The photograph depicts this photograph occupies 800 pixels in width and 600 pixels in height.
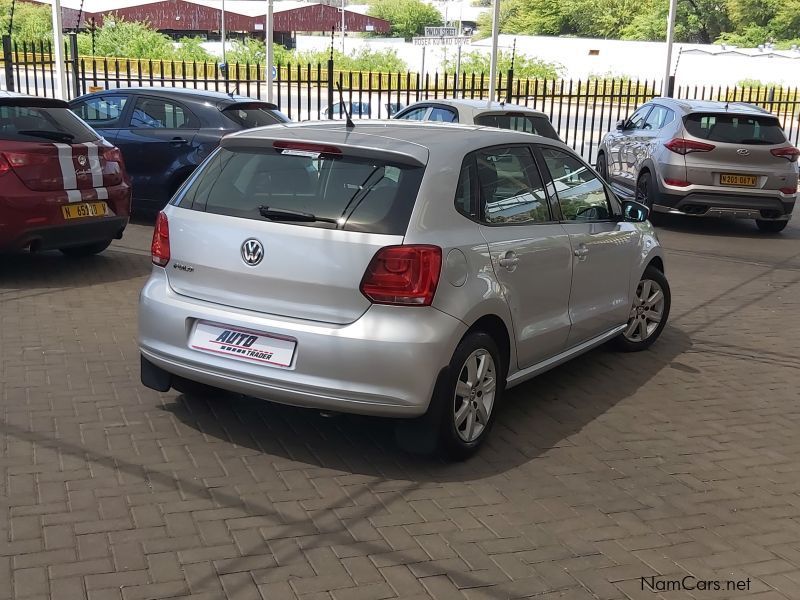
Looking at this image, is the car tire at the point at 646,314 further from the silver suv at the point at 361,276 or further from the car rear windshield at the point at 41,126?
the car rear windshield at the point at 41,126

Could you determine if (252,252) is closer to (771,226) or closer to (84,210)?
(84,210)

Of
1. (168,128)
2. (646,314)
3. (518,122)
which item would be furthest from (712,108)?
(168,128)

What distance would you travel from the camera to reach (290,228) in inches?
177

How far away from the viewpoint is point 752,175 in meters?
12.4

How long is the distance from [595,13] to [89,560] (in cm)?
10099

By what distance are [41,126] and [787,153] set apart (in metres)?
9.21

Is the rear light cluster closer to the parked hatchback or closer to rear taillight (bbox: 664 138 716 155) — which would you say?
the parked hatchback

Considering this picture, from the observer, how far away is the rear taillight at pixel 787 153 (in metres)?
12.4

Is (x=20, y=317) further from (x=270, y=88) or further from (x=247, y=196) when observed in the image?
(x=270, y=88)

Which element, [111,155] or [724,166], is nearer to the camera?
[111,155]

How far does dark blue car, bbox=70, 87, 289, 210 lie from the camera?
10945mm

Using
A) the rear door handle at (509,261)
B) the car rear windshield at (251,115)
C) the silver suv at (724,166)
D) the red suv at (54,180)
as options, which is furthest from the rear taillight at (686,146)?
the rear door handle at (509,261)

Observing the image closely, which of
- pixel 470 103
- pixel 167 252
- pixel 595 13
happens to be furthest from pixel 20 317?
pixel 595 13

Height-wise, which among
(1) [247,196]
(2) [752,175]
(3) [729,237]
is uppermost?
(1) [247,196]
